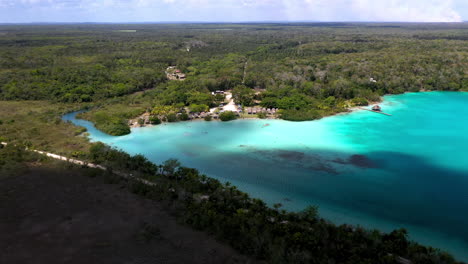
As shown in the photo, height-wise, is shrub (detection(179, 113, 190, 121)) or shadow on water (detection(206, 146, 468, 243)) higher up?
shrub (detection(179, 113, 190, 121))

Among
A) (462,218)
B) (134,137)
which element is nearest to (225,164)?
(134,137)

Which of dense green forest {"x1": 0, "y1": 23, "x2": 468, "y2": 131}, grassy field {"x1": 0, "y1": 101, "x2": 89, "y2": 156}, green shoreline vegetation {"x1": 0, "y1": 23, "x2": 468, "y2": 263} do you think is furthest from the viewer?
dense green forest {"x1": 0, "y1": 23, "x2": 468, "y2": 131}

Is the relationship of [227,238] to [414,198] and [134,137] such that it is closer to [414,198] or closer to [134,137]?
[414,198]

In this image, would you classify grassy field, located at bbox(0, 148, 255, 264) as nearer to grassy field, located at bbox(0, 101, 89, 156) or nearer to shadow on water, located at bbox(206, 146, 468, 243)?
grassy field, located at bbox(0, 101, 89, 156)

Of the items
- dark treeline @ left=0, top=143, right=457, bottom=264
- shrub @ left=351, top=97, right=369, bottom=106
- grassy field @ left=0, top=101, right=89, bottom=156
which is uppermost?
shrub @ left=351, top=97, right=369, bottom=106

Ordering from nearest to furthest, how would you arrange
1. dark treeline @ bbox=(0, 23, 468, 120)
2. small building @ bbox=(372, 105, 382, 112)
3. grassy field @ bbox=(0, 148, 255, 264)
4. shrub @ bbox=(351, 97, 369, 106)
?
grassy field @ bbox=(0, 148, 255, 264) < small building @ bbox=(372, 105, 382, 112) < shrub @ bbox=(351, 97, 369, 106) < dark treeline @ bbox=(0, 23, 468, 120)

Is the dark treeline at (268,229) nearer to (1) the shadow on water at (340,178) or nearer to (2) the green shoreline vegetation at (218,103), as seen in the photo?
(2) the green shoreline vegetation at (218,103)

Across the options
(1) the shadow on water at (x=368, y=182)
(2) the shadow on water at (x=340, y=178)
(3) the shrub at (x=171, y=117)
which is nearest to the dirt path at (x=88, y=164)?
(2) the shadow on water at (x=340, y=178)

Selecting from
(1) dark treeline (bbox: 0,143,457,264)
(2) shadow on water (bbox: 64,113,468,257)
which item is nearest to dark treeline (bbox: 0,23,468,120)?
(2) shadow on water (bbox: 64,113,468,257)
